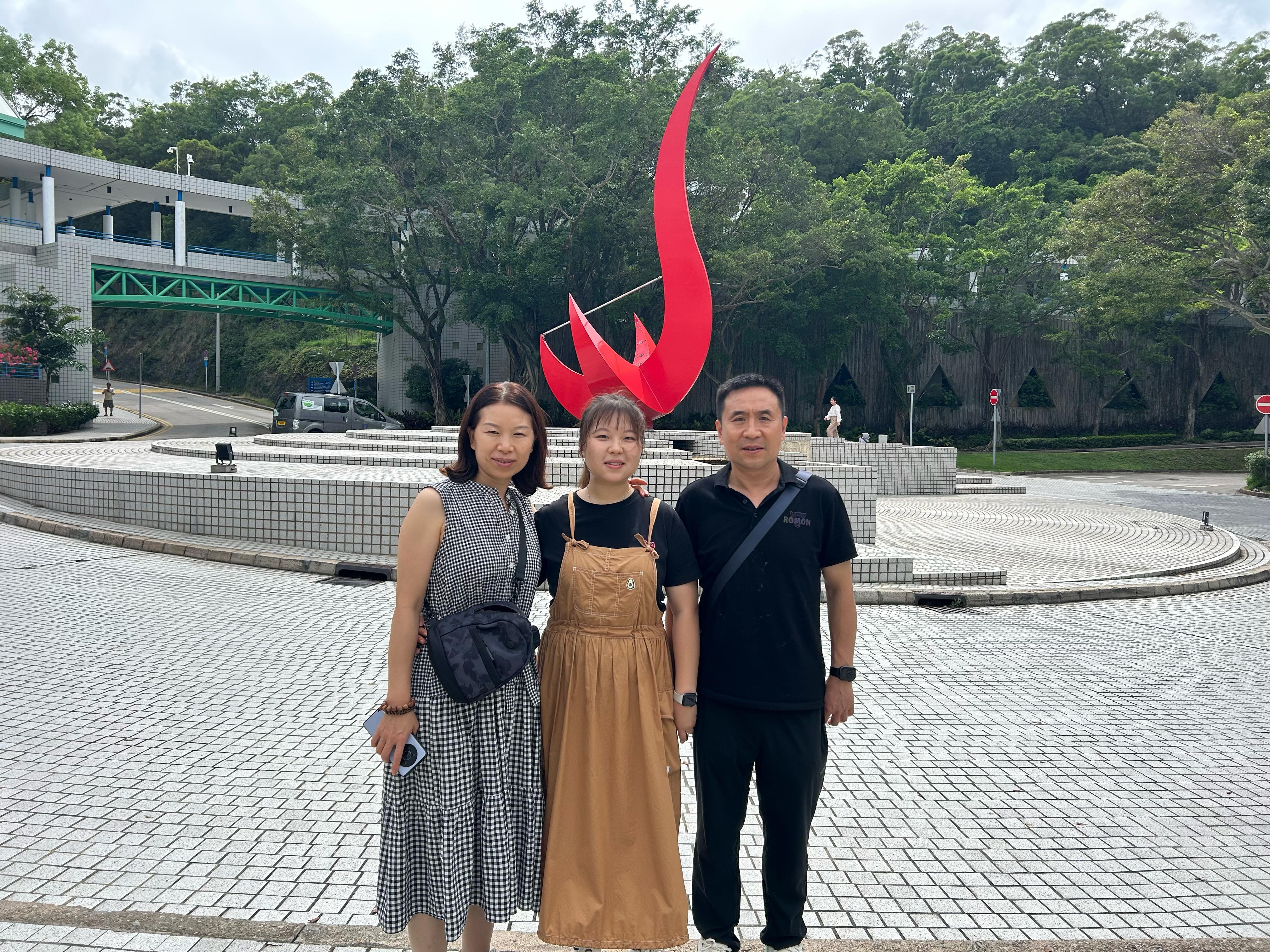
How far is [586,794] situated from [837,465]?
8.72m

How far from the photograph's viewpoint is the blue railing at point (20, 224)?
99.9ft

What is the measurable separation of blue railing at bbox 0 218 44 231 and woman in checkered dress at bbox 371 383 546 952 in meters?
36.5

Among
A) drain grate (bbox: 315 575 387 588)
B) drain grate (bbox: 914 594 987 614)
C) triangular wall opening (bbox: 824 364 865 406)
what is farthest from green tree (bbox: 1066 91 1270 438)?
drain grate (bbox: 315 575 387 588)

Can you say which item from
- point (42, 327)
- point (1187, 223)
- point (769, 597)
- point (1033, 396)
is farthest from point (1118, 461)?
point (42, 327)

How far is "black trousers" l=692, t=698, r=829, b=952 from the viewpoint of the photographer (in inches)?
96.0

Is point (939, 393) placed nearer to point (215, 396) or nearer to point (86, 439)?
point (86, 439)

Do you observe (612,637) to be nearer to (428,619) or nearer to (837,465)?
(428,619)

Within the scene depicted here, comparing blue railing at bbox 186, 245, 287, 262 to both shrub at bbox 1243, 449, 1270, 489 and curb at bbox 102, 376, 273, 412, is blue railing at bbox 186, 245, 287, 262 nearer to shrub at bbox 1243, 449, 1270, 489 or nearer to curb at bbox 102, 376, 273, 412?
curb at bbox 102, 376, 273, 412

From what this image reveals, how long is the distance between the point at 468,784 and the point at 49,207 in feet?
124

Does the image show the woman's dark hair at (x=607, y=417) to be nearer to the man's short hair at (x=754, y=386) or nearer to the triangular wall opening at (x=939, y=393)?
the man's short hair at (x=754, y=386)

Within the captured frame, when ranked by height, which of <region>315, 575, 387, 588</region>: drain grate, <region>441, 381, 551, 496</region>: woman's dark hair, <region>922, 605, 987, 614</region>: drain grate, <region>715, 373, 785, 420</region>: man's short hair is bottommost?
<region>922, 605, 987, 614</region>: drain grate

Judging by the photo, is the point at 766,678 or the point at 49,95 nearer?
the point at 766,678

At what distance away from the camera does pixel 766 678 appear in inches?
95.9

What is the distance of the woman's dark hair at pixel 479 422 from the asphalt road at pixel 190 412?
87.1 feet
